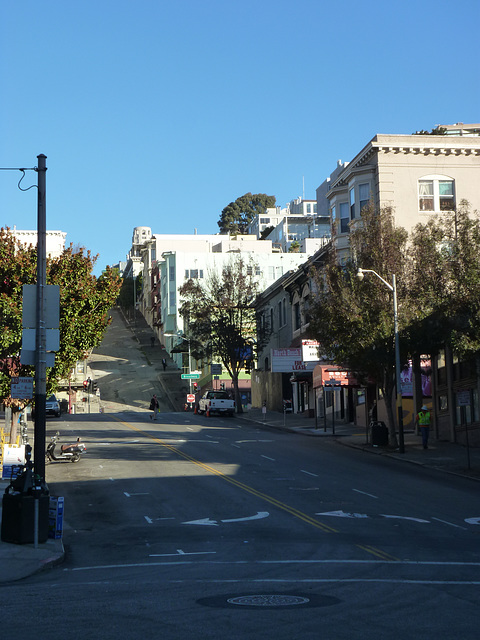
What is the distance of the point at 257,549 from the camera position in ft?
54.1

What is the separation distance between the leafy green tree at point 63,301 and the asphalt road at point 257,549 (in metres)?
4.24

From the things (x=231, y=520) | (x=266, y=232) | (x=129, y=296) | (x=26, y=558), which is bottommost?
(x=231, y=520)

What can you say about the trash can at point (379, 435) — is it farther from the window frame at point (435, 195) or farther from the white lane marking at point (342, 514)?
the white lane marking at point (342, 514)

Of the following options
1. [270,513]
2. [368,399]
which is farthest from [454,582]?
[368,399]

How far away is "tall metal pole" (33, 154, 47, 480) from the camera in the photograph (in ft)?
58.9

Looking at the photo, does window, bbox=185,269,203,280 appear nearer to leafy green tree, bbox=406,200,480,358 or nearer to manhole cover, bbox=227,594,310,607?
leafy green tree, bbox=406,200,480,358

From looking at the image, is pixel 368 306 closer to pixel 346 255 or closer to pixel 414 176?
pixel 346 255

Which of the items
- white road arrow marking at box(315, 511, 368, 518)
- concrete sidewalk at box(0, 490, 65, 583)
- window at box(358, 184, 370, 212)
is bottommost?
white road arrow marking at box(315, 511, 368, 518)

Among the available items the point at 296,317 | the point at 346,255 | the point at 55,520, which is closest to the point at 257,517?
the point at 55,520

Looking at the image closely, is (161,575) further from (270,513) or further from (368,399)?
(368,399)

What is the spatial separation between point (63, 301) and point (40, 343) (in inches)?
571

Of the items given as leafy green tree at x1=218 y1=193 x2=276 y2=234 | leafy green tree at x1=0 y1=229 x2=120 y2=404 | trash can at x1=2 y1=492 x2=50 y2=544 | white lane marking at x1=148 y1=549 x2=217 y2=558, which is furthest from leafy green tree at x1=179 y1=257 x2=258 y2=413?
leafy green tree at x1=218 y1=193 x2=276 y2=234

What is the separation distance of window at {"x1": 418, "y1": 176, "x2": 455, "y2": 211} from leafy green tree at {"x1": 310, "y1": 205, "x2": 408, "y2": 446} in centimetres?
1012

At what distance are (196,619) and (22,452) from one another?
2129cm
